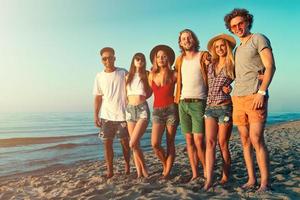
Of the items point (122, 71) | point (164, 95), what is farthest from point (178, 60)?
point (122, 71)

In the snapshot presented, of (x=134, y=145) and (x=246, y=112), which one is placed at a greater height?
(x=246, y=112)

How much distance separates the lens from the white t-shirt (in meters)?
6.79

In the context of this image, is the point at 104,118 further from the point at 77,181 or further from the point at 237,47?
the point at 237,47

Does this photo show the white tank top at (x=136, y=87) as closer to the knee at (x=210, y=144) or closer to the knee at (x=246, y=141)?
the knee at (x=210, y=144)

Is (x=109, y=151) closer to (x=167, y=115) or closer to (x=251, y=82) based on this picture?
(x=167, y=115)

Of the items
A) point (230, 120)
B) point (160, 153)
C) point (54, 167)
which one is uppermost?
point (230, 120)

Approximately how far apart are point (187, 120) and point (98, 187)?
2047 mm

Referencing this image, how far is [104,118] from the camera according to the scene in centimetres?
691

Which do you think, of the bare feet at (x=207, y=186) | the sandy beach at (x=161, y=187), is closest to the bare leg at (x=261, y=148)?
the sandy beach at (x=161, y=187)

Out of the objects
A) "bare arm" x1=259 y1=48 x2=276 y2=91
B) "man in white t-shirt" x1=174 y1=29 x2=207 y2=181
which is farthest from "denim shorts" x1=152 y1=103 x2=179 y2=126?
"bare arm" x1=259 y1=48 x2=276 y2=91

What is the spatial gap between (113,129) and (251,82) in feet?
9.80

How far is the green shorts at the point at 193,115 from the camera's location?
18.7ft

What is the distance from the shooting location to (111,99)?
682 centimetres

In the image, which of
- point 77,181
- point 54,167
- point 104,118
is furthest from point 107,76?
point 54,167
